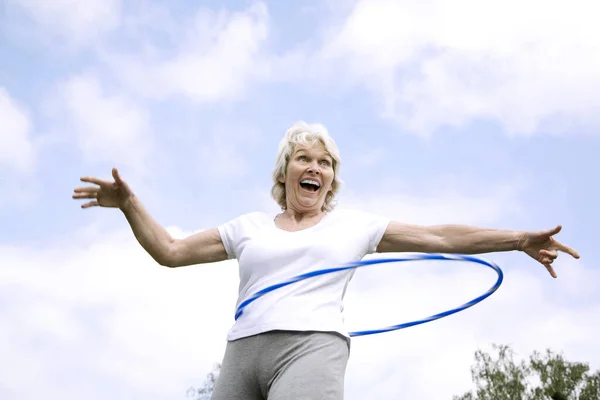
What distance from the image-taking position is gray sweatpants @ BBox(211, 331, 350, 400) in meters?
3.94

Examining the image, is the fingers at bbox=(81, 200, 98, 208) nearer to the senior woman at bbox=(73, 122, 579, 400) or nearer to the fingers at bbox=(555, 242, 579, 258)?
the senior woman at bbox=(73, 122, 579, 400)

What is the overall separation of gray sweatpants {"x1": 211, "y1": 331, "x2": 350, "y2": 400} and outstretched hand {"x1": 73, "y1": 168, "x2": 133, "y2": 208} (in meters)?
1.23

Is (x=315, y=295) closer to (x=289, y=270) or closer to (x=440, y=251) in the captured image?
(x=289, y=270)

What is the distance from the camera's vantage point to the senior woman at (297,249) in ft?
13.4

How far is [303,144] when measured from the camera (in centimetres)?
482

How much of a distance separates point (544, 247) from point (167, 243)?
2.33 meters

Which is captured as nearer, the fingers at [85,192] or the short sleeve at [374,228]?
the short sleeve at [374,228]

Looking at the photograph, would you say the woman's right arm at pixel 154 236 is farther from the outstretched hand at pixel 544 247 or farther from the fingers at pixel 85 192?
the outstretched hand at pixel 544 247

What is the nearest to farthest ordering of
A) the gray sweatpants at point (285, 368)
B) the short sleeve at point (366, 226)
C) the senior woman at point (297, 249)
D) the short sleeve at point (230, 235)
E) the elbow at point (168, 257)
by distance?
the gray sweatpants at point (285, 368) → the senior woman at point (297, 249) → the short sleeve at point (366, 226) → the short sleeve at point (230, 235) → the elbow at point (168, 257)

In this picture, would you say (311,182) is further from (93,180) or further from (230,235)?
(93,180)

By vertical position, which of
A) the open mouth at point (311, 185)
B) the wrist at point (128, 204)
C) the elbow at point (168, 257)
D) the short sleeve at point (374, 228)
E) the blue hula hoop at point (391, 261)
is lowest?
the blue hula hoop at point (391, 261)

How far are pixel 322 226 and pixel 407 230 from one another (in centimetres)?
53

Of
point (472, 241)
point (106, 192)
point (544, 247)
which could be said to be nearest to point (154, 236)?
point (106, 192)

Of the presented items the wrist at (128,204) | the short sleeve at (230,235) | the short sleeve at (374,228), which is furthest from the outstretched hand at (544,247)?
the wrist at (128,204)
